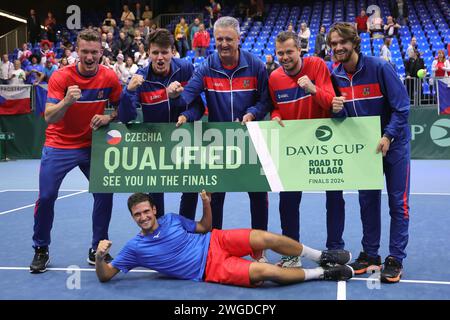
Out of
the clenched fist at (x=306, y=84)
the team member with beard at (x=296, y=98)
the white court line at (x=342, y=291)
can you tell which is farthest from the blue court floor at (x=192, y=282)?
the clenched fist at (x=306, y=84)

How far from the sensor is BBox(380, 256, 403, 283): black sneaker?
14.1 ft

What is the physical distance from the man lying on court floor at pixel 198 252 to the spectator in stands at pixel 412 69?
39.4 feet

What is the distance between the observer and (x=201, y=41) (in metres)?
19.2

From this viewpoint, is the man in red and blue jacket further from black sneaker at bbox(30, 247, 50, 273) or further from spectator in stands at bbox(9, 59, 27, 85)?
spectator in stands at bbox(9, 59, 27, 85)

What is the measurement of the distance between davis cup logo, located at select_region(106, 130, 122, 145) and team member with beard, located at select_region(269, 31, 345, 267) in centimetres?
145

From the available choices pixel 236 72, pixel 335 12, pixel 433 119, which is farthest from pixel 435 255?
pixel 335 12

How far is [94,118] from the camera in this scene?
486cm

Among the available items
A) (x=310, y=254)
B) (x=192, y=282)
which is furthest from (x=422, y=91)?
(x=192, y=282)

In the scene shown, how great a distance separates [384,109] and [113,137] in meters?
2.47

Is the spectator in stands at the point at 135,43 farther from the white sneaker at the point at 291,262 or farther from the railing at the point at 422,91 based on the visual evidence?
the white sneaker at the point at 291,262

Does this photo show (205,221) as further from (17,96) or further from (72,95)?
(17,96)

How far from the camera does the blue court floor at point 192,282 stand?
408cm

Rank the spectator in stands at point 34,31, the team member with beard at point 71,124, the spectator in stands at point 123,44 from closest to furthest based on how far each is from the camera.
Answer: the team member with beard at point 71,124, the spectator in stands at point 123,44, the spectator in stands at point 34,31

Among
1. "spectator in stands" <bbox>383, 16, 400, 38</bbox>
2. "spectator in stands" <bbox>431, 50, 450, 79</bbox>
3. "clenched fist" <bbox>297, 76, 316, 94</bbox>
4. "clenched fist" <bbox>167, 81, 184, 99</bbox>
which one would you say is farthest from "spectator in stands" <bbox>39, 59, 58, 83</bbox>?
"clenched fist" <bbox>297, 76, 316, 94</bbox>
